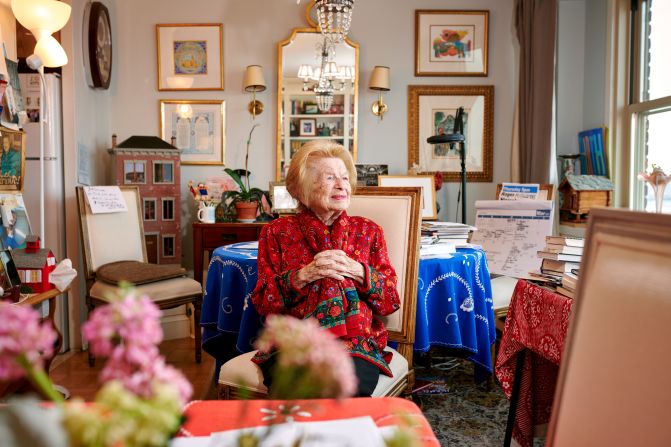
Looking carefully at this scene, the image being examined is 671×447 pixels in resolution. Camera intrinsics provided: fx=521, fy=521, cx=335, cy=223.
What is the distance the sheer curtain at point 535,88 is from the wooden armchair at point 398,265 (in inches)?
92.4

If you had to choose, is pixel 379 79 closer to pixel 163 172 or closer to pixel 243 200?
pixel 243 200

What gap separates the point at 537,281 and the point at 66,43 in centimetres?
324

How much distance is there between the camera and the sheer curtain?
3844 mm

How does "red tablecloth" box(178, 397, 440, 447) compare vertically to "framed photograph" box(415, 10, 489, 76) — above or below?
below

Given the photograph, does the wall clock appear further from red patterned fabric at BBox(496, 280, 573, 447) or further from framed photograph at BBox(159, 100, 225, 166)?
red patterned fabric at BBox(496, 280, 573, 447)

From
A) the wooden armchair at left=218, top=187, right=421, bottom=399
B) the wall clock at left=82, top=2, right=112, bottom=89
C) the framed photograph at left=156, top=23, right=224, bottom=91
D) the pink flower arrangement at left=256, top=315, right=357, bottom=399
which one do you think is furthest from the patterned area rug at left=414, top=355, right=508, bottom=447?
the wall clock at left=82, top=2, right=112, bottom=89

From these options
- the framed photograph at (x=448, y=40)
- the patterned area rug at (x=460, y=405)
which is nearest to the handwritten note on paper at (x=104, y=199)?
the patterned area rug at (x=460, y=405)

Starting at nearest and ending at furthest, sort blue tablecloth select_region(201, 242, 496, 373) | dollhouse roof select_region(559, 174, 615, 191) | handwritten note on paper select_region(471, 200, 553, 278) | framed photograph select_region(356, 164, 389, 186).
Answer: blue tablecloth select_region(201, 242, 496, 373), handwritten note on paper select_region(471, 200, 553, 278), dollhouse roof select_region(559, 174, 615, 191), framed photograph select_region(356, 164, 389, 186)

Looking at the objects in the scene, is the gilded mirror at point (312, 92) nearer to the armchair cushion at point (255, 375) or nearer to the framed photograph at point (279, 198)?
the framed photograph at point (279, 198)

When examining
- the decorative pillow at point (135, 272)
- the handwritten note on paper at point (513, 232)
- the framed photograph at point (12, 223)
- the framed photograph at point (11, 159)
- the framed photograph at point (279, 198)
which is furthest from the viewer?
the framed photograph at point (279, 198)

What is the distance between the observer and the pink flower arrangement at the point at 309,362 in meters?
0.38

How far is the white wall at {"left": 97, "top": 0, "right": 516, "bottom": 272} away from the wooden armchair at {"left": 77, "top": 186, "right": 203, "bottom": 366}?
2.67 feet

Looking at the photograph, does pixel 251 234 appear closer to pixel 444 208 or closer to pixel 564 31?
pixel 444 208

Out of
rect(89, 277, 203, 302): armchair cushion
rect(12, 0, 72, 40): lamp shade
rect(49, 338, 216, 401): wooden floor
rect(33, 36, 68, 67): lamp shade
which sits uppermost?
rect(12, 0, 72, 40): lamp shade
